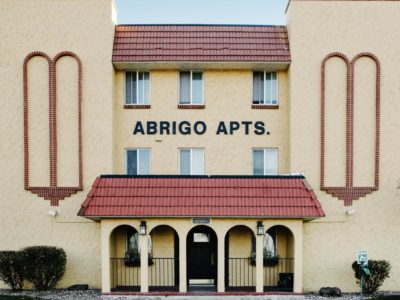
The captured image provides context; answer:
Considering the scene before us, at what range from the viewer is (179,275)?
47.3 feet

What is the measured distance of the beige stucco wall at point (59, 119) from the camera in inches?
593

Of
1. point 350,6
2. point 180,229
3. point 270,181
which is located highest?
point 350,6

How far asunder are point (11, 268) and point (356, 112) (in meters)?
14.4

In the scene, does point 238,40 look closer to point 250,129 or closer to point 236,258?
point 250,129

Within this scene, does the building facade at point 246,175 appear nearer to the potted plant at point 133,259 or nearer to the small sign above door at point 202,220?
the potted plant at point 133,259

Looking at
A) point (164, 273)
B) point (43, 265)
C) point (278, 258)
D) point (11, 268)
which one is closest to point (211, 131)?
point (278, 258)

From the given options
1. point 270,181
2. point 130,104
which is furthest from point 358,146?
point 130,104

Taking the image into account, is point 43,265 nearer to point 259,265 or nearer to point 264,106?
point 259,265

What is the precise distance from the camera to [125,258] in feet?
49.0

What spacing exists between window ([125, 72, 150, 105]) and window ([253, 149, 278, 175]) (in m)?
5.08

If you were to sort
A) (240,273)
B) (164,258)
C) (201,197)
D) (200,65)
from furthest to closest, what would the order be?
(200,65) < (240,273) < (164,258) < (201,197)

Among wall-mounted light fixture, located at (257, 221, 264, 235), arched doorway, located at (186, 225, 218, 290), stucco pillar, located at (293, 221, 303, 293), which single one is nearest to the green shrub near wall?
arched doorway, located at (186, 225, 218, 290)

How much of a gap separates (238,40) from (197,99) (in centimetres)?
297

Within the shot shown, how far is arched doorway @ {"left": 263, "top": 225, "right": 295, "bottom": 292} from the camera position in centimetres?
1464
